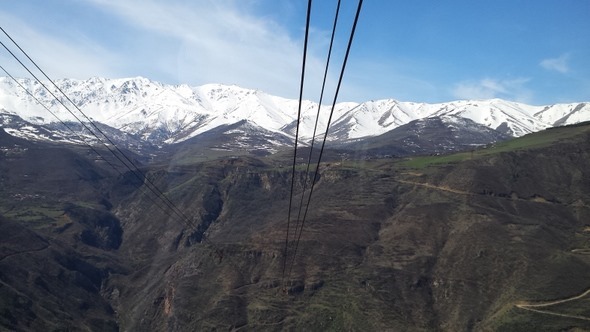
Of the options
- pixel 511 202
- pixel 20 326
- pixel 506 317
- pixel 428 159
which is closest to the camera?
pixel 506 317

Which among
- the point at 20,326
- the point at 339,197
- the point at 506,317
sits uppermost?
the point at 339,197

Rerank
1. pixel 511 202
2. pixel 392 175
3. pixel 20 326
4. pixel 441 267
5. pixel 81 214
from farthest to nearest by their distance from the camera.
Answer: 1. pixel 81 214
2. pixel 392 175
3. pixel 511 202
4. pixel 441 267
5. pixel 20 326

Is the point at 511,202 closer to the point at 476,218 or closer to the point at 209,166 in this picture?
the point at 476,218

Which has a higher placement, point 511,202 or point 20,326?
point 511,202

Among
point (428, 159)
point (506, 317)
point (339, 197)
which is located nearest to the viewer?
point (506, 317)

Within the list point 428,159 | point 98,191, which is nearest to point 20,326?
point 428,159

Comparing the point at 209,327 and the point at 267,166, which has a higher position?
the point at 267,166

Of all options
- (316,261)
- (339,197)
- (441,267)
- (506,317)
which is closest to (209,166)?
(339,197)

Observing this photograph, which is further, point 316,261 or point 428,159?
point 428,159

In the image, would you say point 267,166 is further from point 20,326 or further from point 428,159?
point 20,326
